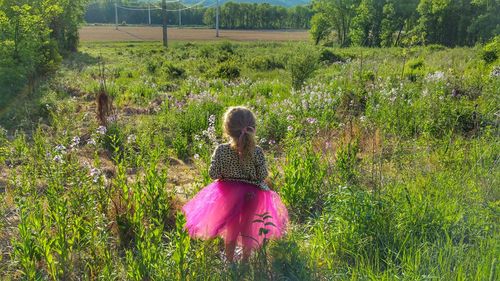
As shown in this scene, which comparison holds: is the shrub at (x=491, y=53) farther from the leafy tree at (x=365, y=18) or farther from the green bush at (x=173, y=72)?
the leafy tree at (x=365, y=18)

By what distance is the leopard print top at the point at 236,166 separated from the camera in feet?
10.9

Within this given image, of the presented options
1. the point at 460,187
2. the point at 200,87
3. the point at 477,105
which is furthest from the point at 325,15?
the point at 460,187

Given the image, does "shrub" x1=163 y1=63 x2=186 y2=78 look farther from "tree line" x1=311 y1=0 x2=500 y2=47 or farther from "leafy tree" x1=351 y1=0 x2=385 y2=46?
"leafy tree" x1=351 y1=0 x2=385 y2=46

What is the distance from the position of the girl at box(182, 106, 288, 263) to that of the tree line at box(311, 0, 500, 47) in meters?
35.2

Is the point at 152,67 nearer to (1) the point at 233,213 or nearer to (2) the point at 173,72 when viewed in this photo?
(2) the point at 173,72

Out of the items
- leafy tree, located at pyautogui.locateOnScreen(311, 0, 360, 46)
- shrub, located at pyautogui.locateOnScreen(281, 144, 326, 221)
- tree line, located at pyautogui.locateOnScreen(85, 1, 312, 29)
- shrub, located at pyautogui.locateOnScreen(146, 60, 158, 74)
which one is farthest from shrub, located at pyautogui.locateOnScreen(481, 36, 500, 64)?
tree line, located at pyautogui.locateOnScreen(85, 1, 312, 29)

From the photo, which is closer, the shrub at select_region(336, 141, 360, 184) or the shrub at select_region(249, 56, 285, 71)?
the shrub at select_region(336, 141, 360, 184)

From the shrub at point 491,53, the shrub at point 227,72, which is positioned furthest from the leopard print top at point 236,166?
the shrub at point 227,72

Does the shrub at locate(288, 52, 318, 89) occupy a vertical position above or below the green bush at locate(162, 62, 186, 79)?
above

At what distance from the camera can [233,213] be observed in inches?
128

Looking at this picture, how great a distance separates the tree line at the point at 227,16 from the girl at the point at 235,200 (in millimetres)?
100040

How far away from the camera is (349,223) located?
3352mm

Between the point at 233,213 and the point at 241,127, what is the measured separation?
2.29 ft

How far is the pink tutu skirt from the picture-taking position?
3.28 metres
